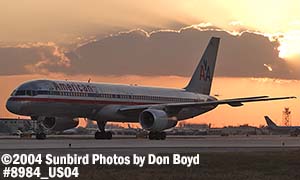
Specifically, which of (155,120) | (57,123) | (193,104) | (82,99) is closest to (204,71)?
(193,104)

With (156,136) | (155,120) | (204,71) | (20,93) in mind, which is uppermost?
(204,71)

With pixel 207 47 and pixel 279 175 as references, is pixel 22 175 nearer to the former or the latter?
Answer: pixel 279 175

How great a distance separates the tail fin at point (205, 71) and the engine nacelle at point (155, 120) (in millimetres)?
14774

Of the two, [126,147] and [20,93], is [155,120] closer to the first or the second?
[20,93]

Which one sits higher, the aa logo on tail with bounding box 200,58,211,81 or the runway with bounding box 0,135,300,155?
the aa logo on tail with bounding box 200,58,211,81

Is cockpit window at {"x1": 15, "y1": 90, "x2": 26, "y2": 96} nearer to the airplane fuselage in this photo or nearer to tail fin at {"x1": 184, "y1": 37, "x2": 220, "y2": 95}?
the airplane fuselage

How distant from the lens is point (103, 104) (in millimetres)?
58094

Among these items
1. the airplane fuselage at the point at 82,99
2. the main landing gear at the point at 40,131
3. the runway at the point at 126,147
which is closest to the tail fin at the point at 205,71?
the airplane fuselage at the point at 82,99

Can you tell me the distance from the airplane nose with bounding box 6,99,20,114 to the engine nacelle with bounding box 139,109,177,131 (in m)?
9.81

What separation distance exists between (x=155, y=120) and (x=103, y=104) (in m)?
5.57

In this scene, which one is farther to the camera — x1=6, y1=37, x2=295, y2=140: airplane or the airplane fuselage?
x1=6, y1=37, x2=295, y2=140: airplane

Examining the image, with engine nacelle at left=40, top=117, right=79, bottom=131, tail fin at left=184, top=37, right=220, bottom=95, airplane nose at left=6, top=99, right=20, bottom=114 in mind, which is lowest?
engine nacelle at left=40, top=117, right=79, bottom=131

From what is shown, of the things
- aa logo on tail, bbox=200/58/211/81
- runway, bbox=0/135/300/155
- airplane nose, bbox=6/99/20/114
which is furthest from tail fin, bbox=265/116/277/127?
airplane nose, bbox=6/99/20/114

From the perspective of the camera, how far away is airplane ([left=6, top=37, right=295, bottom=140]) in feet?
177
